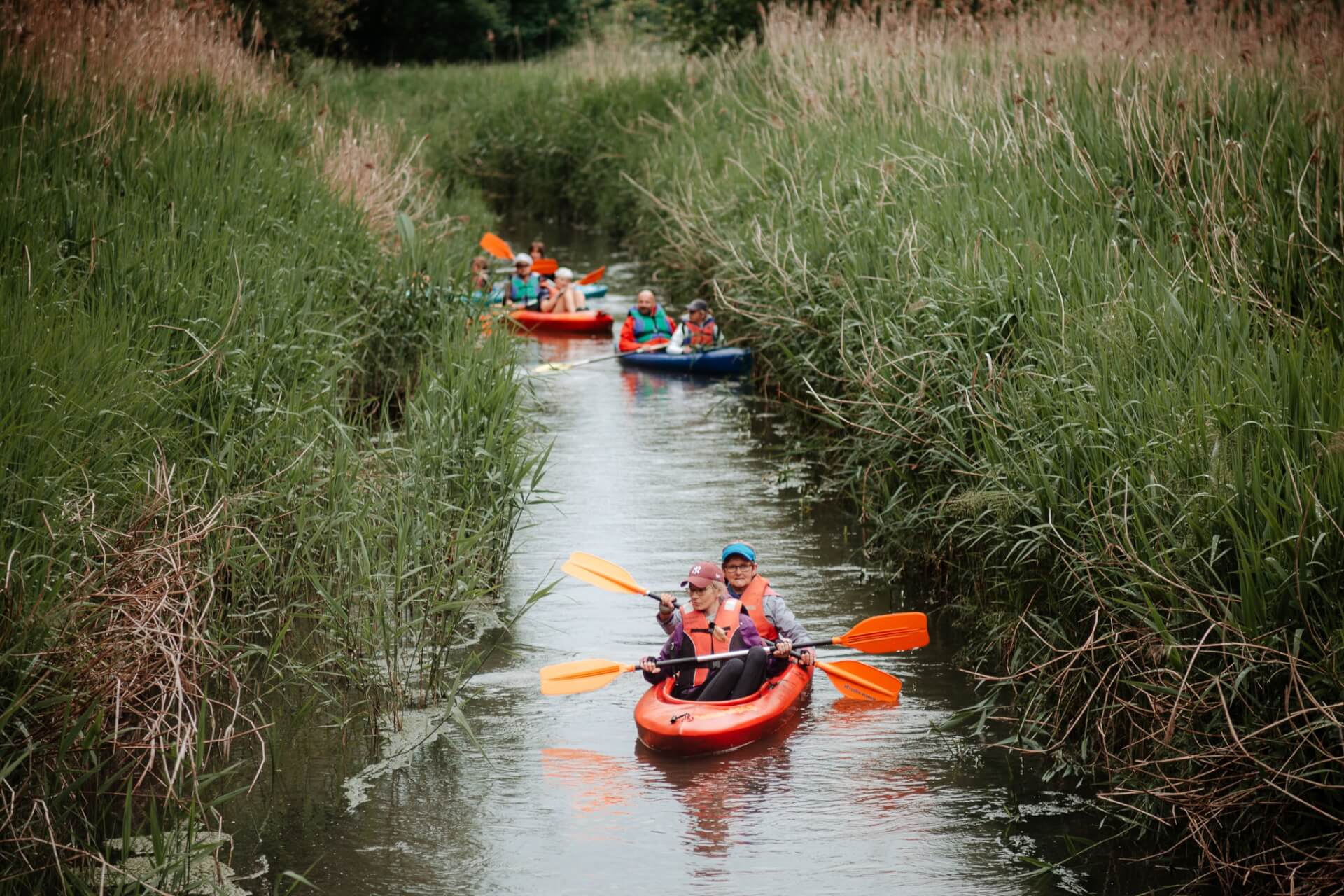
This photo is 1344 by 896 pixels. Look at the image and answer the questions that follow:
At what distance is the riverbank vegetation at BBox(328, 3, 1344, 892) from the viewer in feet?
13.5

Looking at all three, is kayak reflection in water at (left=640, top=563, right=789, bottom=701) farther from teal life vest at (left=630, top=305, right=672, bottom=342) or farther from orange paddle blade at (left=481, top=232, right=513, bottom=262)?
orange paddle blade at (left=481, top=232, right=513, bottom=262)

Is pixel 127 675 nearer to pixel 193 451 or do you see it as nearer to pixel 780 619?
pixel 193 451

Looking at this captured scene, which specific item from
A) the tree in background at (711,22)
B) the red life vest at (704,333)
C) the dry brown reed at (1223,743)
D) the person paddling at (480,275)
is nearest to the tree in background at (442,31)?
the tree in background at (711,22)

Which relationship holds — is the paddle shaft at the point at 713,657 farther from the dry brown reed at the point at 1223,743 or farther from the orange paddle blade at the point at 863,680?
the dry brown reed at the point at 1223,743

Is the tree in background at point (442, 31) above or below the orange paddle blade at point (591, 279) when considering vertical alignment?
above

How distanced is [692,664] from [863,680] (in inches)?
30.4

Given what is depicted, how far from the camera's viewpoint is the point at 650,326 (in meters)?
13.0

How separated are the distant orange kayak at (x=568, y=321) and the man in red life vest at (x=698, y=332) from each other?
1.91 meters

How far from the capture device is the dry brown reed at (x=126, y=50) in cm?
828

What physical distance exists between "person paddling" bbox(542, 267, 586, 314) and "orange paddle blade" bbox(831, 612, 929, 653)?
8861mm

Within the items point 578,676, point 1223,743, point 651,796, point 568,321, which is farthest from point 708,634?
point 568,321

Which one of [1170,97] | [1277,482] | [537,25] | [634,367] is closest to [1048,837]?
[1277,482]

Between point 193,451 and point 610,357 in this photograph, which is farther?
point 610,357

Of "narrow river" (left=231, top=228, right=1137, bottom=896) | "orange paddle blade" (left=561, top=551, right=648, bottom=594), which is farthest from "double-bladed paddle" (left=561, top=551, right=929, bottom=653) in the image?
"orange paddle blade" (left=561, top=551, right=648, bottom=594)
